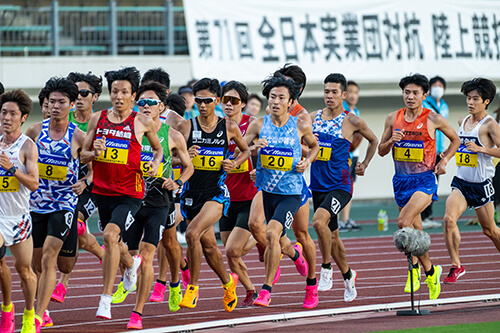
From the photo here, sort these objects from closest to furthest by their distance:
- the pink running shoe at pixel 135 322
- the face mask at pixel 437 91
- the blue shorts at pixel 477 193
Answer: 1. the pink running shoe at pixel 135 322
2. the blue shorts at pixel 477 193
3. the face mask at pixel 437 91

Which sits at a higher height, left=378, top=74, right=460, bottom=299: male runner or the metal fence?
the metal fence

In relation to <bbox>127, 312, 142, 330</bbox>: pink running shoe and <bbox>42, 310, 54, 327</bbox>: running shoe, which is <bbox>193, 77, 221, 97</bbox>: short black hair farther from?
<bbox>42, 310, 54, 327</bbox>: running shoe

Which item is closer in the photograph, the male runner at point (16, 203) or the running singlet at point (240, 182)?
the male runner at point (16, 203)

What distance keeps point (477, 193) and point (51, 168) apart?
4.58 metres

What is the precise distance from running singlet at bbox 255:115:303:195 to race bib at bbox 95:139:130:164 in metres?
1.53

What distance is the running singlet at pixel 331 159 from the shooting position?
30.2 feet

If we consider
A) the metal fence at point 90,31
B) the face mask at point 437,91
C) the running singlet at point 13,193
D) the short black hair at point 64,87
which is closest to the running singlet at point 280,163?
the short black hair at point 64,87

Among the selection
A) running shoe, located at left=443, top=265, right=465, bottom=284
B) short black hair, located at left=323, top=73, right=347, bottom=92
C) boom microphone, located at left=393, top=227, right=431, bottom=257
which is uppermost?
short black hair, located at left=323, top=73, right=347, bottom=92

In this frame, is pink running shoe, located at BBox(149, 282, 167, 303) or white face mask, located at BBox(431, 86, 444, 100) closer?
pink running shoe, located at BBox(149, 282, 167, 303)

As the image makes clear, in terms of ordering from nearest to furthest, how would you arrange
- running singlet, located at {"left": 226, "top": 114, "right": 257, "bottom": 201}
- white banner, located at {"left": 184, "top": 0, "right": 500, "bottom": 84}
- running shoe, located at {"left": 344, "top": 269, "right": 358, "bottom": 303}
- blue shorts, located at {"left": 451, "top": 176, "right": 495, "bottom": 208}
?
running shoe, located at {"left": 344, "top": 269, "right": 358, "bottom": 303}, running singlet, located at {"left": 226, "top": 114, "right": 257, "bottom": 201}, blue shorts, located at {"left": 451, "top": 176, "right": 495, "bottom": 208}, white banner, located at {"left": 184, "top": 0, "right": 500, "bottom": 84}

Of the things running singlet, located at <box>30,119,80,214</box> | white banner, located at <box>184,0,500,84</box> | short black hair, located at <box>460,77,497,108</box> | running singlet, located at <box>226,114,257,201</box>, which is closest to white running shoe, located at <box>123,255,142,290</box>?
running singlet, located at <box>30,119,80,214</box>

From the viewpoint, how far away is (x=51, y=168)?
292 inches

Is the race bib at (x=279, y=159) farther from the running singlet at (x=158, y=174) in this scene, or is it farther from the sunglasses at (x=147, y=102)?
the sunglasses at (x=147, y=102)

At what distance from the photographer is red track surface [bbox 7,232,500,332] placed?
24.7ft
